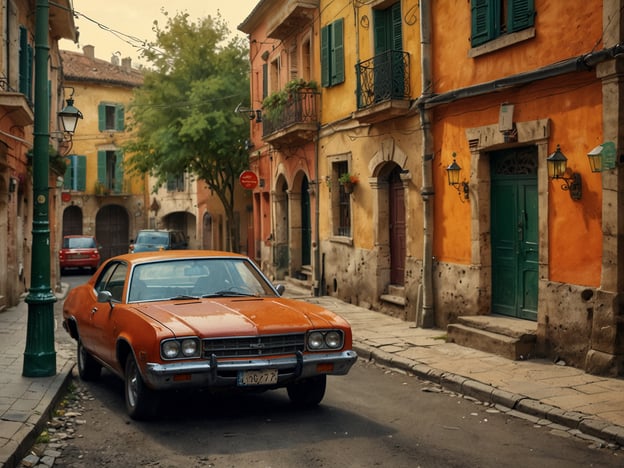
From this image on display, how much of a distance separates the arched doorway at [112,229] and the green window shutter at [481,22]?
116 feet

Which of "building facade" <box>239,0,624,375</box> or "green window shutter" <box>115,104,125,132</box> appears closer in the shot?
"building facade" <box>239,0,624,375</box>

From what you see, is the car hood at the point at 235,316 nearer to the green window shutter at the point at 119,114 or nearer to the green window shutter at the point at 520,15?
the green window shutter at the point at 520,15

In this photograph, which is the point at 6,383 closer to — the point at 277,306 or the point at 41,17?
the point at 277,306

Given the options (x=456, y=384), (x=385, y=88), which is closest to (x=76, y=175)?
(x=385, y=88)

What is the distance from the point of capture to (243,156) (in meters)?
27.8

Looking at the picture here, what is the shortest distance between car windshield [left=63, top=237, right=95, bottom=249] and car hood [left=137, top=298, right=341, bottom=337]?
81.9ft

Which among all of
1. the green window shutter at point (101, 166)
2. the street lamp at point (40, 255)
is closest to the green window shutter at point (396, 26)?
the street lamp at point (40, 255)

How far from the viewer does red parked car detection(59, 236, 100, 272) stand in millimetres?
30125

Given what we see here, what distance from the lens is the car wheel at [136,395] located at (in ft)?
21.5

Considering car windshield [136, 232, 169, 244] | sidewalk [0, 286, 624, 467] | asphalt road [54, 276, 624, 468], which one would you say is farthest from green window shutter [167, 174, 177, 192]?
asphalt road [54, 276, 624, 468]

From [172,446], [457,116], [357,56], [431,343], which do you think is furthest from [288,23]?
[172,446]

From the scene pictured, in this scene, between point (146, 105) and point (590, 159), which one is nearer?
point (590, 159)

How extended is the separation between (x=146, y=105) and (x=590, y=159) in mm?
21474

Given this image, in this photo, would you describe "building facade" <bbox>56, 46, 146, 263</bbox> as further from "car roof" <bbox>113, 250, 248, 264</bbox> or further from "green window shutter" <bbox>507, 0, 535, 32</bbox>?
"car roof" <bbox>113, 250, 248, 264</bbox>
